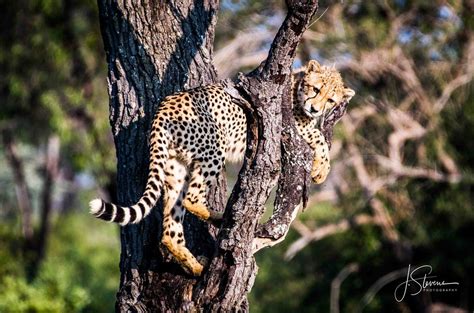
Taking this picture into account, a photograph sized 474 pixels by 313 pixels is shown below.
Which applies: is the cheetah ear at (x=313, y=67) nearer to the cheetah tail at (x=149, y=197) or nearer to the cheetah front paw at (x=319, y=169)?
the cheetah front paw at (x=319, y=169)

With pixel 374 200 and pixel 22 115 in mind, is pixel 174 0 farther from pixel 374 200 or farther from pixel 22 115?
pixel 22 115

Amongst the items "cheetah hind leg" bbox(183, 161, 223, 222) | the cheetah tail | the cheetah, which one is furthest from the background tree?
the cheetah tail

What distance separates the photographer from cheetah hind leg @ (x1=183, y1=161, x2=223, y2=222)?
600 centimetres

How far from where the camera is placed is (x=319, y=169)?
682cm

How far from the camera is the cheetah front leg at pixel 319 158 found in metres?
6.79

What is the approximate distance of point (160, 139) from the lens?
588cm

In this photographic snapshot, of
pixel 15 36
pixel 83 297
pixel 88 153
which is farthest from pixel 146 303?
pixel 15 36

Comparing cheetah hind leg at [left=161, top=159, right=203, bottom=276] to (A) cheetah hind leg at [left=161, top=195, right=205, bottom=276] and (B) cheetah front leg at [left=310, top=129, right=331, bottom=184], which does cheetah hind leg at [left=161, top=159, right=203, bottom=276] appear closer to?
(A) cheetah hind leg at [left=161, top=195, right=205, bottom=276]

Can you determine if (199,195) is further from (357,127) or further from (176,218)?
(357,127)

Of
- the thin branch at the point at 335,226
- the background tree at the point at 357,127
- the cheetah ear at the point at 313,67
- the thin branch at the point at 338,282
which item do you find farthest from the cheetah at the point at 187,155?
the thin branch at the point at 338,282

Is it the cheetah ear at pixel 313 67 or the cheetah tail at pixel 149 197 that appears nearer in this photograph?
the cheetah tail at pixel 149 197

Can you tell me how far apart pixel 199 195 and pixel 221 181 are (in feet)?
1.65

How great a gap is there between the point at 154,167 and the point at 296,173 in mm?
910
